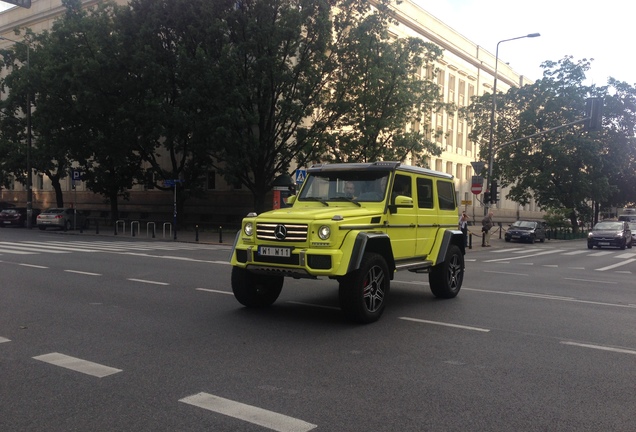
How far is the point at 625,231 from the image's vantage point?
31.5m

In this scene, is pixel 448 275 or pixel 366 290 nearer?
pixel 366 290

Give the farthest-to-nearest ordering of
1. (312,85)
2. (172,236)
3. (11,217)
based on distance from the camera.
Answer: (11,217) → (172,236) → (312,85)

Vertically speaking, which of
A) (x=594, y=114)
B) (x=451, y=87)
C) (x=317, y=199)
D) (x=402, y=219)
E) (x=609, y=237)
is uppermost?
(x=451, y=87)

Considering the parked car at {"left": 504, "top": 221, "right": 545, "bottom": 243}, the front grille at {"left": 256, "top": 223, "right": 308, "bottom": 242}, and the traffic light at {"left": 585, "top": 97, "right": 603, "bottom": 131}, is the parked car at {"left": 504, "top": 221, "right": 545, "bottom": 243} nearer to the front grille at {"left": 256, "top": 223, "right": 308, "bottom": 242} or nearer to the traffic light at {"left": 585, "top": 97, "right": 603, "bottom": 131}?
the traffic light at {"left": 585, "top": 97, "right": 603, "bottom": 131}

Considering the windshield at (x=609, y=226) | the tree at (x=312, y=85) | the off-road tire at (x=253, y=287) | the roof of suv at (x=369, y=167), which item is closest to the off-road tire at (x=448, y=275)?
the roof of suv at (x=369, y=167)

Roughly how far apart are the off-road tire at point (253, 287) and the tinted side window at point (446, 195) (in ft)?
11.0

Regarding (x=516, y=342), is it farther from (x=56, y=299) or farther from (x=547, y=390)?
(x=56, y=299)

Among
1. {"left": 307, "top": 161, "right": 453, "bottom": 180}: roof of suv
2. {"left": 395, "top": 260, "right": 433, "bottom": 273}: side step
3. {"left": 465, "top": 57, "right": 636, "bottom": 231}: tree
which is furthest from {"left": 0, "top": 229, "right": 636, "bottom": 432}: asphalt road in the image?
{"left": 465, "top": 57, "right": 636, "bottom": 231}: tree

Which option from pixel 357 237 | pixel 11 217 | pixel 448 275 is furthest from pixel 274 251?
pixel 11 217

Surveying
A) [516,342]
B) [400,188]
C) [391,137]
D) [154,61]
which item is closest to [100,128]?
[154,61]

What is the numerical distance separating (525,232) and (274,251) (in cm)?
3028

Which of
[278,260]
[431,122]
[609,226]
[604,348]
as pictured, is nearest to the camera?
[604,348]

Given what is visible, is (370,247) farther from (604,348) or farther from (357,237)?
(604,348)

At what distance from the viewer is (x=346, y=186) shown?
28.4 ft
